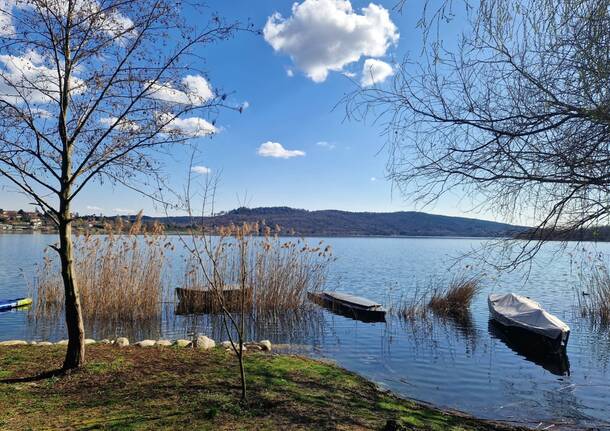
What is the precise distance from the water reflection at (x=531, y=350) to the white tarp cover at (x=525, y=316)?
0.94 ft

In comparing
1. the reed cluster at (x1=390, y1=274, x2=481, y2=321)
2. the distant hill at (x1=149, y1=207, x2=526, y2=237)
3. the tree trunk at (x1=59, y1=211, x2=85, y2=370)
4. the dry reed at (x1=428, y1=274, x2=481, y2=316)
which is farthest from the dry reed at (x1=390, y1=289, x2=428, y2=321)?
the distant hill at (x1=149, y1=207, x2=526, y2=237)

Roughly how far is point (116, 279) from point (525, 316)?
13.3 m

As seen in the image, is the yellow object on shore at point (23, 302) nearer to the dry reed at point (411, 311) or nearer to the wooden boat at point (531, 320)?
the dry reed at point (411, 311)

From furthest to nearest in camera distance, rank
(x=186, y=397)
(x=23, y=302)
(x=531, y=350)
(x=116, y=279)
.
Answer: (x=23, y=302) < (x=116, y=279) < (x=531, y=350) < (x=186, y=397)

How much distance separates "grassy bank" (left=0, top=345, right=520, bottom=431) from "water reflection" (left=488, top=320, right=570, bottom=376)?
267 inches

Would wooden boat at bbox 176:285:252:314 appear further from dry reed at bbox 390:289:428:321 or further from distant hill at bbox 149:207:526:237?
distant hill at bbox 149:207:526:237

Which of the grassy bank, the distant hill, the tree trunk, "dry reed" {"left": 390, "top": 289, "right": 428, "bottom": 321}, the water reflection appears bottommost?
the water reflection

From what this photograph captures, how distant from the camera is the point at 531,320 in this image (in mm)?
14477

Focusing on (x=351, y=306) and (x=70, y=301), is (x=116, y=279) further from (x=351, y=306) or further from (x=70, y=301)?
(x=70, y=301)

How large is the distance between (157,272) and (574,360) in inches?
503

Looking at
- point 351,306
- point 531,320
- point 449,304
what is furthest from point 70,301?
point 449,304

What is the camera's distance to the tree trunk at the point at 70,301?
612 centimetres

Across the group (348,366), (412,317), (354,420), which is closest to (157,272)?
(348,366)

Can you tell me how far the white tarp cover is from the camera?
13.2 metres
